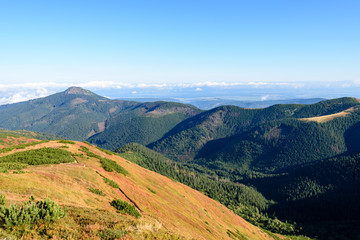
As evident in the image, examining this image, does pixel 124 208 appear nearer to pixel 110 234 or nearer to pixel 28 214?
pixel 110 234

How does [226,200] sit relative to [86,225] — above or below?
below

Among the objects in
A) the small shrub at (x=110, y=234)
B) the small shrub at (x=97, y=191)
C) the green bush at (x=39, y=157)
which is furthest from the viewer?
the green bush at (x=39, y=157)

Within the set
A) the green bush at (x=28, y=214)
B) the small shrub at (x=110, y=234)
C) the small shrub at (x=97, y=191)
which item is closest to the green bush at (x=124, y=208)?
the small shrub at (x=97, y=191)

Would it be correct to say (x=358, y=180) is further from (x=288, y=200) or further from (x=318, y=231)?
(x=318, y=231)

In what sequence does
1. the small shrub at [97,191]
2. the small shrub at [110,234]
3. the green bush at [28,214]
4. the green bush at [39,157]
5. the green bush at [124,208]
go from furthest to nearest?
the green bush at [39,157] → the small shrub at [97,191] → the green bush at [124,208] → the small shrub at [110,234] → the green bush at [28,214]

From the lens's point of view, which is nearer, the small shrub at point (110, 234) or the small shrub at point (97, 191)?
the small shrub at point (110, 234)

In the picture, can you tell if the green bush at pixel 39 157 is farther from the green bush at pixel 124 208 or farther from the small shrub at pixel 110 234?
the small shrub at pixel 110 234

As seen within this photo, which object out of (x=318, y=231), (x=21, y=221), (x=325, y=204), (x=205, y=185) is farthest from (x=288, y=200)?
(x=21, y=221)

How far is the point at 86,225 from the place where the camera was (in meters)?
14.1

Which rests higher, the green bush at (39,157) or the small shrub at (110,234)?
the small shrub at (110,234)

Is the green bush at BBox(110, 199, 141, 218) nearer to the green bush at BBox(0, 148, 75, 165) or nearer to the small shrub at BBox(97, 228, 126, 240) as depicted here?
the small shrub at BBox(97, 228, 126, 240)

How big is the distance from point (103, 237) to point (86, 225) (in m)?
2.08

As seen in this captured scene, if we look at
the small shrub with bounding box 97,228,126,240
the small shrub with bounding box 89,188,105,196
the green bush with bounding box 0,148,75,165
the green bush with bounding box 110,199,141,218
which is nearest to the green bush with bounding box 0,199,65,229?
the small shrub with bounding box 97,228,126,240

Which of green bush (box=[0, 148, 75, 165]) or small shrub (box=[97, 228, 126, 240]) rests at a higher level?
small shrub (box=[97, 228, 126, 240])
